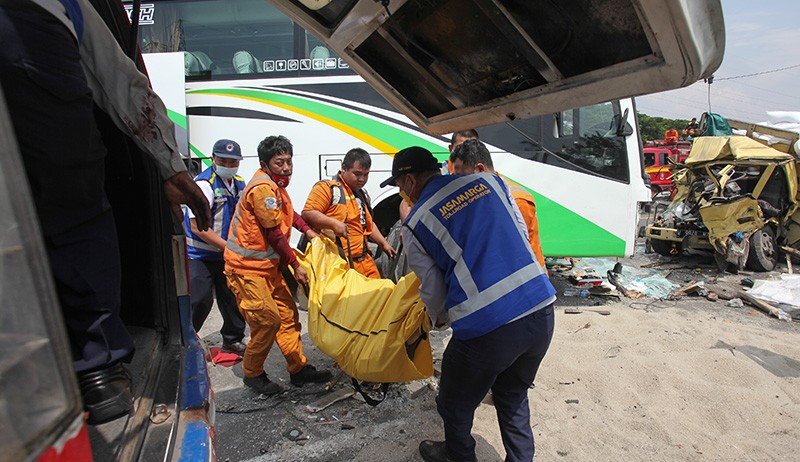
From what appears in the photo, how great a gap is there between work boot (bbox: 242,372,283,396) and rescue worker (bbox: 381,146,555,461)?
149 cm

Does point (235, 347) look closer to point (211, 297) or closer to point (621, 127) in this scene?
point (211, 297)

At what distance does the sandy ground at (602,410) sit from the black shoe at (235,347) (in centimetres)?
27

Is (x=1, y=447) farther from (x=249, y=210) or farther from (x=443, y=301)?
(x=249, y=210)

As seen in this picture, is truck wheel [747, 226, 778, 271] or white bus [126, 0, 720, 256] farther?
truck wheel [747, 226, 778, 271]

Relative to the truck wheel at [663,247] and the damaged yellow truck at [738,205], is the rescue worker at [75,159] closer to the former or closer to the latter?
the damaged yellow truck at [738,205]

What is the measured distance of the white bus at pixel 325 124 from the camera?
17.8 ft

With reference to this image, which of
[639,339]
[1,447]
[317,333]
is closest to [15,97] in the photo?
[1,447]

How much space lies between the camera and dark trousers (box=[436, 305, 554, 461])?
2064mm

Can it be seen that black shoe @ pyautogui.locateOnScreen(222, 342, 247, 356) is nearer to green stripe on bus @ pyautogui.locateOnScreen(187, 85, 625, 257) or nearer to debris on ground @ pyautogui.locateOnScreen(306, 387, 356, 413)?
debris on ground @ pyautogui.locateOnScreen(306, 387, 356, 413)

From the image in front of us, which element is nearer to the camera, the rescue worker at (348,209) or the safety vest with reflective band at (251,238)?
the safety vest with reflective band at (251,238)

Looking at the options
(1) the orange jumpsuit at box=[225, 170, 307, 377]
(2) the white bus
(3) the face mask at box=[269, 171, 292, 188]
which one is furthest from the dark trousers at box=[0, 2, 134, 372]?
(2) the white bus

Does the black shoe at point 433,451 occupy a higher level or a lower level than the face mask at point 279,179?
lower

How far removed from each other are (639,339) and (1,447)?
4711mm

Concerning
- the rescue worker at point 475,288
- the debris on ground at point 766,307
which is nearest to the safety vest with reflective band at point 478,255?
the rescue worker at point 475,288
